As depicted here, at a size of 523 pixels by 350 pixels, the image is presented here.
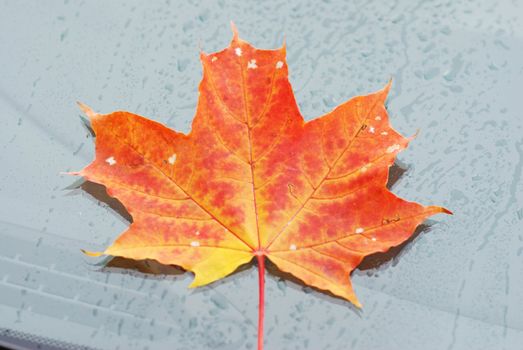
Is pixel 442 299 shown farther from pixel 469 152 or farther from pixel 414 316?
pixel 469 152

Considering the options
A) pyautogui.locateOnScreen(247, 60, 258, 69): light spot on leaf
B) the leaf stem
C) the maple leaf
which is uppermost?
pyautogui.locateOnScreen(247, 60, 258, 69): light spot on leaf

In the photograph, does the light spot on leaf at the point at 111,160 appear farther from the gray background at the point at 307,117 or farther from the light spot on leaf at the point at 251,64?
the light spot on leaf at the point at 251,64

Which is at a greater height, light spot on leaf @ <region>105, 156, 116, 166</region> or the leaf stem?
light spot on leaf @ <region>105, 156, 116, 166</region>

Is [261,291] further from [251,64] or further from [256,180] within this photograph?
[251,64]

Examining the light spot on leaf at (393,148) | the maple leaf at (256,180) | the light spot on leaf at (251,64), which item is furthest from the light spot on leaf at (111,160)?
the light spot on leaf at (393,148)

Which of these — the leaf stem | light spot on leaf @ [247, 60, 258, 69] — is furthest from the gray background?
light spot on leaf @ [247, 60, 258, 69]

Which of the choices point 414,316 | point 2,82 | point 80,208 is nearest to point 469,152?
point 414,316

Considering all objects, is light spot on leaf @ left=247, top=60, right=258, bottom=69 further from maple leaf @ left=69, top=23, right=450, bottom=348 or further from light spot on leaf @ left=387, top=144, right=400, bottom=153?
light spot on leaf @ left=387, top=144, right=400, bottom=153
